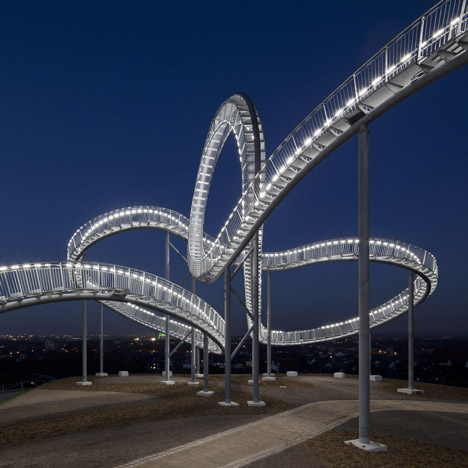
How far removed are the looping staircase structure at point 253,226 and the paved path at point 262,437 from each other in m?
7.20

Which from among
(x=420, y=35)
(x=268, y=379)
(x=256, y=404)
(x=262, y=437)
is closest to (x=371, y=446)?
(x=262, y=437)

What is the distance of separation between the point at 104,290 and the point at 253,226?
7.02 m

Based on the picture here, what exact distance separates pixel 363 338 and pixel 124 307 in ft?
81.5

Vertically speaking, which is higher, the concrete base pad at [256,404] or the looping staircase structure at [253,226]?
the looping staircase structure at [253,226]

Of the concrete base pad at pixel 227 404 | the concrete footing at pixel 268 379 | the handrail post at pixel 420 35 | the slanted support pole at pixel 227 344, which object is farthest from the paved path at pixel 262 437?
the concrete footing at pixel 268 379

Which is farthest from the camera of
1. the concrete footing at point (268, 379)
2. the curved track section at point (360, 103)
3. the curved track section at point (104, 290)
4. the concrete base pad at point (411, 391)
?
the concrete footing at point (268, 379)

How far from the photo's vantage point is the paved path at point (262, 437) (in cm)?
1160

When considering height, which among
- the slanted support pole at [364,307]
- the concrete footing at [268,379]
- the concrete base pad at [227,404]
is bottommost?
the concrete footing at [268,379]

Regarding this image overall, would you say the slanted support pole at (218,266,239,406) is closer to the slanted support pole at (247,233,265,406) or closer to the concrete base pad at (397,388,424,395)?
the slanted support pole at (247,233,265,406)

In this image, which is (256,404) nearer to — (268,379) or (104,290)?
(104,290)

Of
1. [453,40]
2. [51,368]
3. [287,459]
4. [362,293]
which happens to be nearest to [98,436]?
[287,459]

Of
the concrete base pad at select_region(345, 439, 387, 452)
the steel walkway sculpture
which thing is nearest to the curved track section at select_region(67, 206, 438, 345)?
the steel walkway sculpture

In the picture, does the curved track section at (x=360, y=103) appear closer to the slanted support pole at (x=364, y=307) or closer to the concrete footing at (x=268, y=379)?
the slanted support pole at (x=364, y=307)

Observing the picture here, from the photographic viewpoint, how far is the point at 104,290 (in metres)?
20.7
